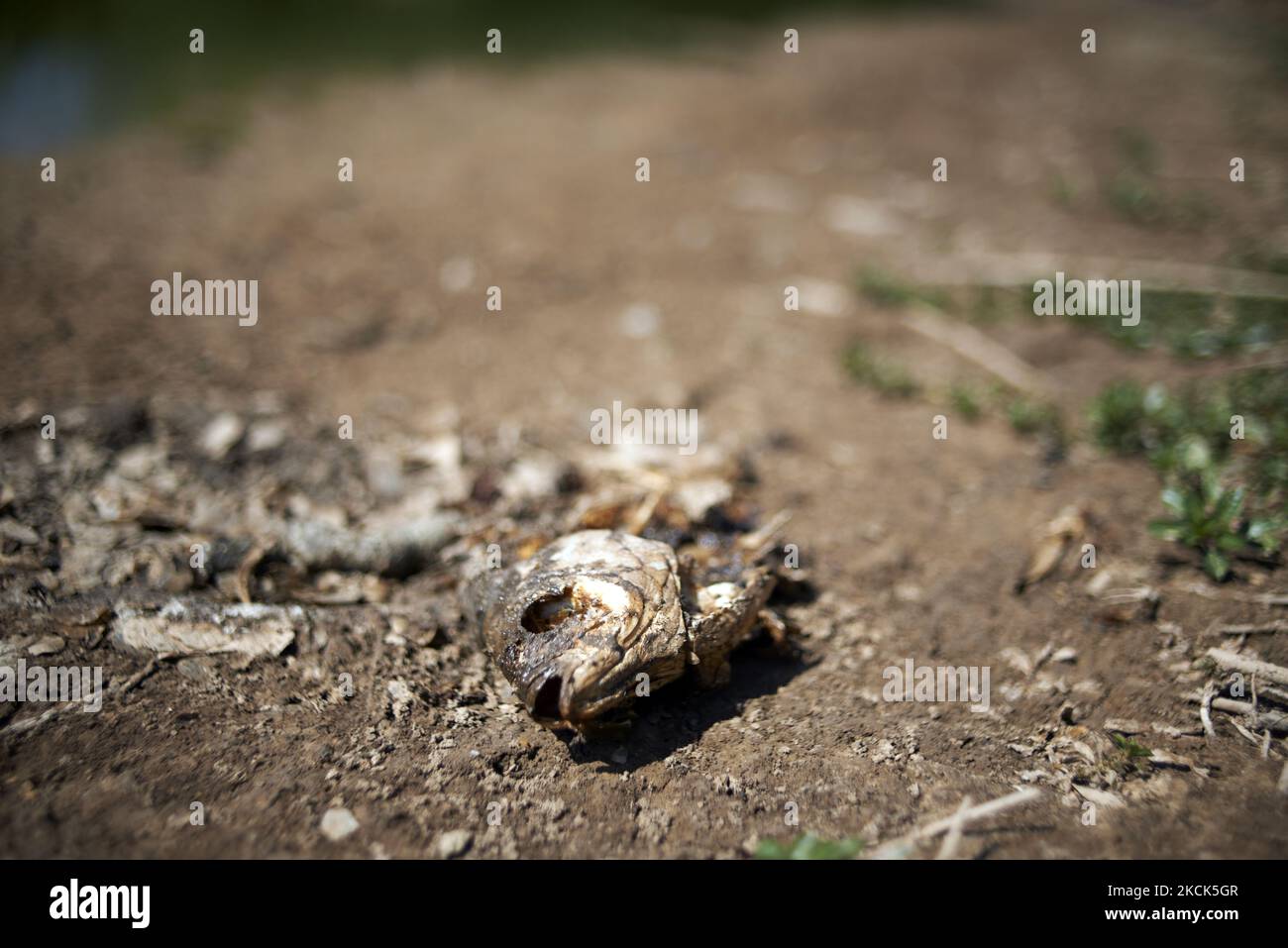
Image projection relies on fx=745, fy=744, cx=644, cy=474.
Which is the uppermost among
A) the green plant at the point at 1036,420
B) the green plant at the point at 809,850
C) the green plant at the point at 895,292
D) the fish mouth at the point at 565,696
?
the green plant at the point at 895,292

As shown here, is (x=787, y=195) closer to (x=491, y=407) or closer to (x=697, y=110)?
(x=697, y=110)

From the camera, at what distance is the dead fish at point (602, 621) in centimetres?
220

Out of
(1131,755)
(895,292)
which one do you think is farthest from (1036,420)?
(1131,755)

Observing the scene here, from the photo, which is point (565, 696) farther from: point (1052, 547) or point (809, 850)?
point (1052, 547)

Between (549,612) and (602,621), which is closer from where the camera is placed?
(602,621)

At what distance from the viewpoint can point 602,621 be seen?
7.52ft

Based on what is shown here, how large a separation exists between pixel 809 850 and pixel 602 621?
2.79 ft

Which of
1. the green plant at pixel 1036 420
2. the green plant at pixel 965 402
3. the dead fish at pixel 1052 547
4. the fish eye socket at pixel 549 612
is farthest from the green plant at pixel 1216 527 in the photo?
the fish eye socket at pixel 549 612

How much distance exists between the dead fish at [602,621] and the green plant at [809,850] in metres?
0.56

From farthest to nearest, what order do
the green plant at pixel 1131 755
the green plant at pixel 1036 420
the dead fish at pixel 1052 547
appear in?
the green plant at pixel 1036 420 < the dead fish at pixel 1052 547 < the green plant at pixel 1131 755

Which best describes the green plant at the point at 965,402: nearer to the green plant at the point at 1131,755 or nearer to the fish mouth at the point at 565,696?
the green plant at the point at 1131,755

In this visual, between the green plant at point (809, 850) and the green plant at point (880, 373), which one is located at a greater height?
the green plant at point (880, 373)

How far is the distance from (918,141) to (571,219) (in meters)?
4.23

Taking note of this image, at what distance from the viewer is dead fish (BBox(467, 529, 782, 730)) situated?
2201 mm
